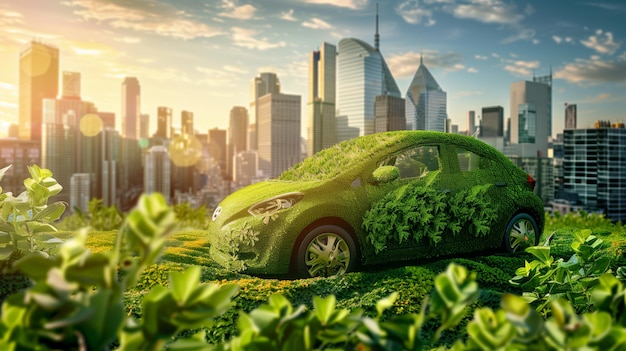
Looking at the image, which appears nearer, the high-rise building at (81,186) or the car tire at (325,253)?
the car tire at (325,253)

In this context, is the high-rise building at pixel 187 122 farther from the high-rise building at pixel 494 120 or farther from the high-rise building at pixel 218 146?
the high-rise building at pixel 494 120

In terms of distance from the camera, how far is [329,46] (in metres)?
79.8

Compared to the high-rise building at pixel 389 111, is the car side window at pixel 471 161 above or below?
below

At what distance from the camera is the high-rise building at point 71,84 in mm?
75375

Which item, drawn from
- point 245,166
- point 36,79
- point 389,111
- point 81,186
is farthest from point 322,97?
point 36,79

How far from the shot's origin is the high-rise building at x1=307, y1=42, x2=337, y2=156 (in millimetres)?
51656

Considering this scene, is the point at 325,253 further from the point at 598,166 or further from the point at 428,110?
the point at 598,166

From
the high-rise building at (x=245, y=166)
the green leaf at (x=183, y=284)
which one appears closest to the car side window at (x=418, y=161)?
the green leaf at (x=183, y=284)

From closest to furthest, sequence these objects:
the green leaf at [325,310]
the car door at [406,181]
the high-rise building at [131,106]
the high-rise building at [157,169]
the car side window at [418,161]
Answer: the green leaf at [325,310] → the car door at [406,181] → the car side window at [418,161] → the high-rise building at [157,169] → the high-rise building at [131,106]

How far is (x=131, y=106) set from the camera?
3772 inches

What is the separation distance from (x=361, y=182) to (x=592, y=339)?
4.12 metres

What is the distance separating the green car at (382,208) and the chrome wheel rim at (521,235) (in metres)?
0.01

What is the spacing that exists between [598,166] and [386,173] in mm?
76060

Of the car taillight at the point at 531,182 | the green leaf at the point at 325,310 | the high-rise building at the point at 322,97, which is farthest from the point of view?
the high-rise building at the point at 322,97
